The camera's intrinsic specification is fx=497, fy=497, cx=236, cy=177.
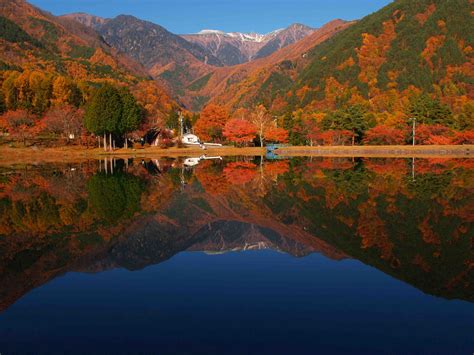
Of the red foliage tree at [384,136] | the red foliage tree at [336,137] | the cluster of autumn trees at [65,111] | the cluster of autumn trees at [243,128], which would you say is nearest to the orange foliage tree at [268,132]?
the cluster of autumn trees at [243,128]

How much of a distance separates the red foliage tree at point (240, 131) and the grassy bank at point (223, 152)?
366 centimetres

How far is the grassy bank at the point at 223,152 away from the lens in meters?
61.2

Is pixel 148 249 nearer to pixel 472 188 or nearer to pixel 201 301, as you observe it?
pixel 201 301

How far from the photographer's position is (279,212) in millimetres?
20953

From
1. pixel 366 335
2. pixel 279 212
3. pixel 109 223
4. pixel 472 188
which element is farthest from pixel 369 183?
pixel 366 335

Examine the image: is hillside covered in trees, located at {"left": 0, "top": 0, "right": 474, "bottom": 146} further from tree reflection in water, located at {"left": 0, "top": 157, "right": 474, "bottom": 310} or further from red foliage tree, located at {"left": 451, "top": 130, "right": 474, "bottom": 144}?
tree reflection in water, located at {"left": 0, "top": 157, "right": 474, "bottom": 310}

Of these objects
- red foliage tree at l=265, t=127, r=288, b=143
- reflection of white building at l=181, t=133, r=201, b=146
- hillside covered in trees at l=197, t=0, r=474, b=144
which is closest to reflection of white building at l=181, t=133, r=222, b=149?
reflection of white building at l=181, t=133, r=201, b=146

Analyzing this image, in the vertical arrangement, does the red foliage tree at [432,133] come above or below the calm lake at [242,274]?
above

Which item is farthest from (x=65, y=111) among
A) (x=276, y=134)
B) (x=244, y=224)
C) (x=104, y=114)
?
(x=244, y=224)

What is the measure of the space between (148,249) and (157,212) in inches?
251

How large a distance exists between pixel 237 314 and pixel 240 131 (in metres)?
70.5

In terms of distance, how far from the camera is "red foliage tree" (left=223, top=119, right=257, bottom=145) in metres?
78.9

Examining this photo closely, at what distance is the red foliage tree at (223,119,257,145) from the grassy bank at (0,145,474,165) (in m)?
3.66

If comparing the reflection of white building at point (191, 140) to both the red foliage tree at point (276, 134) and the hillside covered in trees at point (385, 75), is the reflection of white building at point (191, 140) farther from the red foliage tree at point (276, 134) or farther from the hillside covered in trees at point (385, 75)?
the hillside covered in trees at point (385, 75)
